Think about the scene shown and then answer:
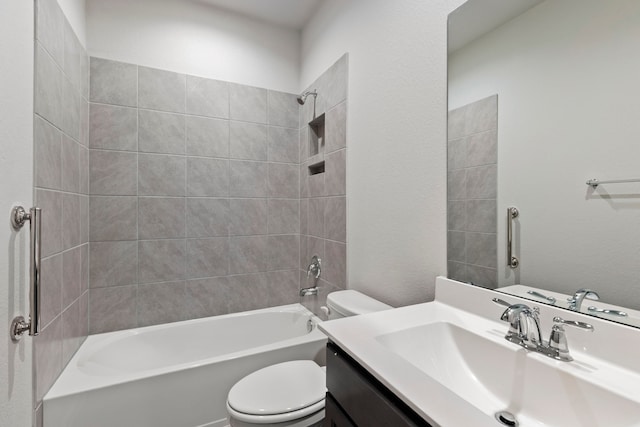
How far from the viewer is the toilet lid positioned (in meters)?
1.16

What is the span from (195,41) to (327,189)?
57.5 inches

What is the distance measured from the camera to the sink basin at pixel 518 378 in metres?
0.56

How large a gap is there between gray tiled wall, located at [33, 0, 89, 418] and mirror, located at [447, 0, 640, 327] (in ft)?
5.49

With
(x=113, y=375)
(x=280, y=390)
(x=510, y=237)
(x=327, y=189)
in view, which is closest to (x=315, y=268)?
(x=327, y=189)

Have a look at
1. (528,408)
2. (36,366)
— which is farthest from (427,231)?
(36,366)

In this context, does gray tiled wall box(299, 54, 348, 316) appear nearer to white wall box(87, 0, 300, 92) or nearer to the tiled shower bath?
the tiled shower bath

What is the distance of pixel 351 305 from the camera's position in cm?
141

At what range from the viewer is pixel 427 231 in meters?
1.21

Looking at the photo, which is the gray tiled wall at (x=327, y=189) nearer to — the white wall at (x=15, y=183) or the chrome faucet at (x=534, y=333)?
the chrome faucet at (x=534, y=333)

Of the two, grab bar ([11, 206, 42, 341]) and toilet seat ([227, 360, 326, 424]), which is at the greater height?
grab bar ([11, 206, 42, 341])

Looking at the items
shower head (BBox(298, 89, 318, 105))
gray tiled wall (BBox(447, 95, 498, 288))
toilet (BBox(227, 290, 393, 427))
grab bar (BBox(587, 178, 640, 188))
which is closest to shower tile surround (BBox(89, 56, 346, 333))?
shower head (BBox(298, 89, 318, 105))

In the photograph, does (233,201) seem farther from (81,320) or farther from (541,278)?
(541,278)

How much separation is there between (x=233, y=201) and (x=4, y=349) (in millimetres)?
1459

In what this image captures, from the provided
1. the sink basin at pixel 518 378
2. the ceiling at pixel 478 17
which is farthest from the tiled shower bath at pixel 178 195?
the sink basin at pixel 518 378
